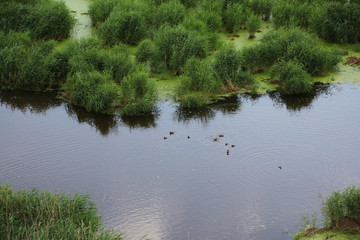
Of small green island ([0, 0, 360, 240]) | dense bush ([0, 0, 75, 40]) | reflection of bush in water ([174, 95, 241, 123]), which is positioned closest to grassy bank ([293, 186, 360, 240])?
small green island ([0, 0, 360, 240])

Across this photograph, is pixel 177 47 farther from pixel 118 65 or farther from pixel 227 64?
pixel 118 65

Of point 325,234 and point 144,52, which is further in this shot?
point 144,52

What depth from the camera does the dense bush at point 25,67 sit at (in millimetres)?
14000

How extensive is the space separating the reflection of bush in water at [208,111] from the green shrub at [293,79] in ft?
4.27

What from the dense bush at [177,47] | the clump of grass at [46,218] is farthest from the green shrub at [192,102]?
the clump of grass at [46,218]

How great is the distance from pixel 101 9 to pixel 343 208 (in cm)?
1175

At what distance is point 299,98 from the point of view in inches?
539

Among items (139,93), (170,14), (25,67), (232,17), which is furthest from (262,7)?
(25,67)

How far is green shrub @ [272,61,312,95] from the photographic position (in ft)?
44.6

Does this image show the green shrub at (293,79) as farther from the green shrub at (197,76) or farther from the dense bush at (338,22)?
the dense bush at (338,22)

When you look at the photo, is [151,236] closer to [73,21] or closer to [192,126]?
[192,126]

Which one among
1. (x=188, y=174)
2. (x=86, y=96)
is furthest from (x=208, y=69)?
(x=188, y=174)

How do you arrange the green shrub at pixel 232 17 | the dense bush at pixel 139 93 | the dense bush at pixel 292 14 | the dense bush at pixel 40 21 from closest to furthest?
the dense bush at pixel 139 93, the dense bush at pixel 40 21, the dense bush at pixel 292 14, the green shrub at pixel 232 17

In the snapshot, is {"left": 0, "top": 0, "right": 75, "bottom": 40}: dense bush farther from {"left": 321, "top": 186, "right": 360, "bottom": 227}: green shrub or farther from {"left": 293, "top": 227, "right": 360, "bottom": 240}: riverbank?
{"left": 321, "top": 186, "right": 360, "bottom": 227}: green shrub
